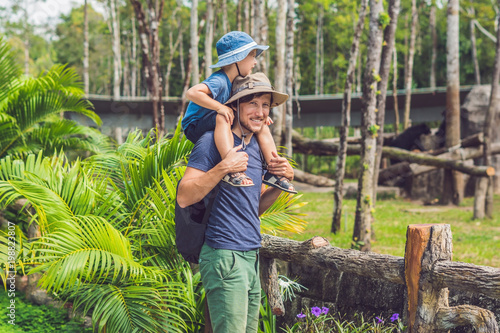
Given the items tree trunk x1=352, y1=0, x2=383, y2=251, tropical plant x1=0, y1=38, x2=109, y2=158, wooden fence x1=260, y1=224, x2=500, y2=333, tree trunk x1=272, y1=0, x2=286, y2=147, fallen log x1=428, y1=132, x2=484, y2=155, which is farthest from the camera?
fallen log x1=428, y1=132, x2=484, y2=155

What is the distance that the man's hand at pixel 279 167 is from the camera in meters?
2.65

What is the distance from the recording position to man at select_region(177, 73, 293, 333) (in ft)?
8.00

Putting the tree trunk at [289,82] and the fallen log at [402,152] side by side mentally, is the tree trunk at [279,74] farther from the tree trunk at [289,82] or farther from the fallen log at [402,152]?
the fallen log at [402,152]

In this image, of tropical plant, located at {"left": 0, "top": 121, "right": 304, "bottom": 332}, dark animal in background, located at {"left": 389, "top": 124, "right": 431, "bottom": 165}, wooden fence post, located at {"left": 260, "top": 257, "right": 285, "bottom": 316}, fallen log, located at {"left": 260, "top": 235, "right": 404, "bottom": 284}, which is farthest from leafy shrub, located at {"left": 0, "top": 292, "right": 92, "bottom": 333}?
dark animal in background, located at {"left": 389, "top": 124, "right": 431, "bottom": 165}

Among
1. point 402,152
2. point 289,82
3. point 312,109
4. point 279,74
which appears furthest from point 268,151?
point 312,109

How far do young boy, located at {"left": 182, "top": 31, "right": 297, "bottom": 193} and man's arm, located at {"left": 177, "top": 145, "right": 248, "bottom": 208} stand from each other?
8 centimetres

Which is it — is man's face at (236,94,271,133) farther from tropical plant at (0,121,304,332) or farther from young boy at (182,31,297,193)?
tropical plant at (0,121,304,332)

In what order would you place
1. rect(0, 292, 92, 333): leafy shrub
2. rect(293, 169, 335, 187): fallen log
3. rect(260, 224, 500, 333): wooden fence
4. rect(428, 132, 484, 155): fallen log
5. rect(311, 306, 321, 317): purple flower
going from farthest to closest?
rect(293, 169, 335, 187): fallen log → rect(428, 132, 484, 155): fallen log → rect(0, 292, 92, 333): leafy shrub → rect(311, 306, 321, 317): purple flower → rect(260, 224, 500, 333): wooden fence

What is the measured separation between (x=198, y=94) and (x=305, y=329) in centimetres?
208

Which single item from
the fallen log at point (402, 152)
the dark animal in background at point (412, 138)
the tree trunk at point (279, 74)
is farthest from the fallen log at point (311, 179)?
the tree trunk at point (279, 74)

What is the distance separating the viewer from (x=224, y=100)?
267cm

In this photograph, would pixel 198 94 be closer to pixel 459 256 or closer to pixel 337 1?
pixel 459 256

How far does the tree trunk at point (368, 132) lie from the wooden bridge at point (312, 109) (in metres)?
13.3

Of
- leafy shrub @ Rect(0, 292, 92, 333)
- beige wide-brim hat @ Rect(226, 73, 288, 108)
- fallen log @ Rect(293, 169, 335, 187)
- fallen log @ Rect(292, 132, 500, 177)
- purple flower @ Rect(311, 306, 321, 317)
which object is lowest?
fallen log @ Rect(293, 169, 335, 187)
